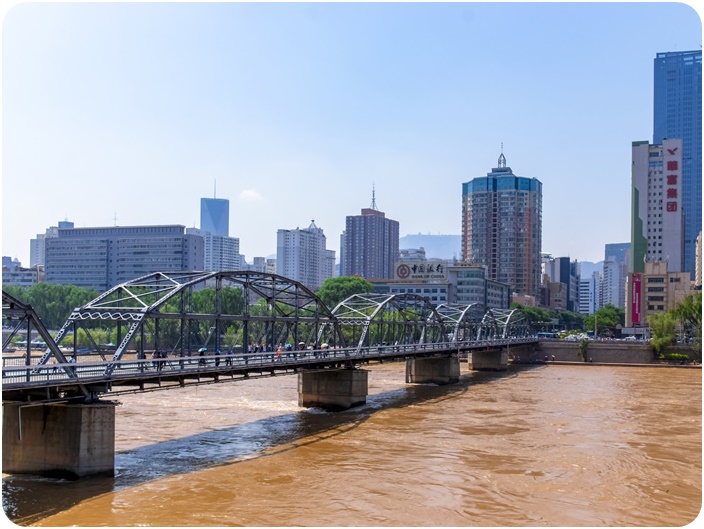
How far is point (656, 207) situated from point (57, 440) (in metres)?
183

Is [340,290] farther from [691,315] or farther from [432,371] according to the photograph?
[432,371]

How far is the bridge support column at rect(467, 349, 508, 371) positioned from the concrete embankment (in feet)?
58.1

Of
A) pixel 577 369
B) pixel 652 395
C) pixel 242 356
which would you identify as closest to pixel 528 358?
pixel 577 369

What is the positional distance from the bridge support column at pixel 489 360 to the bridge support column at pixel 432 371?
25123 millimetres

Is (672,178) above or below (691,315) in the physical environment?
above

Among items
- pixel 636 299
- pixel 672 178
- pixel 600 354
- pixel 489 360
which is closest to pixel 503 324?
pixel 600 354

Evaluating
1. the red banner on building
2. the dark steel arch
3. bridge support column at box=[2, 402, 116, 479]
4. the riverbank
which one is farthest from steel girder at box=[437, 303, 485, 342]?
bridge support column at box=[2, 402, 116, 479]

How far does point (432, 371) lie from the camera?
8419cm

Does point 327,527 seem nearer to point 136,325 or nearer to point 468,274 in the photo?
point 136,325

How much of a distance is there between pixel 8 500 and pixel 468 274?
555 feet

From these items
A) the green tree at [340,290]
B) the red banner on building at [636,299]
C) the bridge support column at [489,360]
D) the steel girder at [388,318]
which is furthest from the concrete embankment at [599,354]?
the green tree at [340,290]

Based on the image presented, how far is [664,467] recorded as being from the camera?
38.9m

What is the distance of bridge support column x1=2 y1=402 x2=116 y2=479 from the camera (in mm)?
33406

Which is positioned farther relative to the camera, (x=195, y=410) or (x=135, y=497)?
(x=195, y=410)
